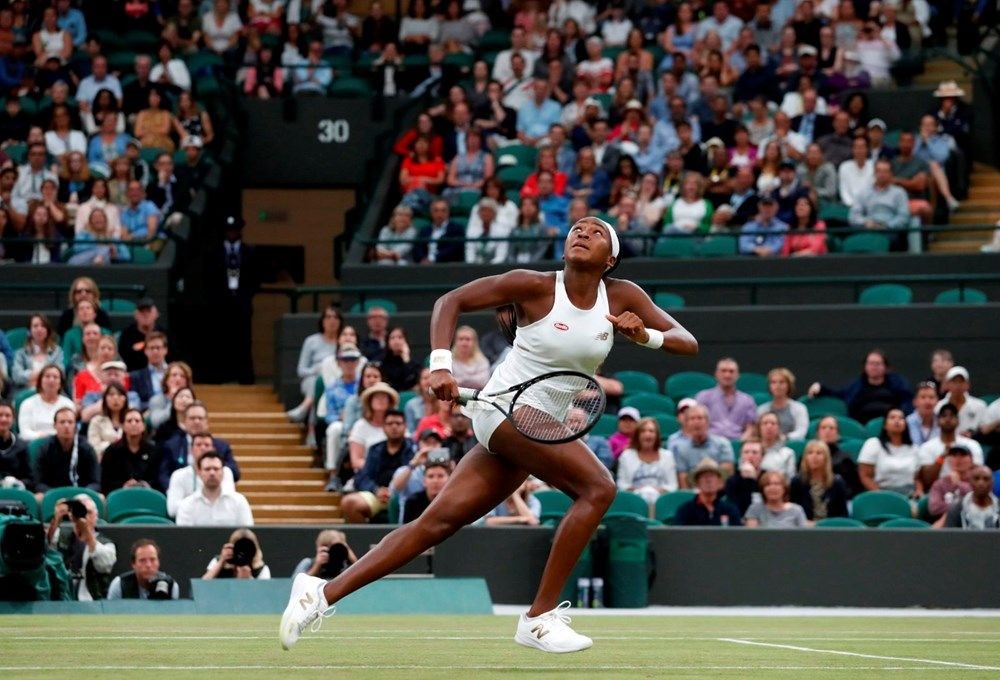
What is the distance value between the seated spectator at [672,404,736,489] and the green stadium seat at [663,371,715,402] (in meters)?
1.89

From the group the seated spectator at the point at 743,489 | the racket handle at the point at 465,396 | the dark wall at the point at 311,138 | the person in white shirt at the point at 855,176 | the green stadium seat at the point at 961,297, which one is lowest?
the seated spectator at the point at 743,489

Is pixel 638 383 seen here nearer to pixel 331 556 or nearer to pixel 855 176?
pixel 855 176

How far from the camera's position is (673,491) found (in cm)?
1438

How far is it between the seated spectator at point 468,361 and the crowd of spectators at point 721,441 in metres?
0.01

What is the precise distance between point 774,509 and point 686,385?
2.94 meters

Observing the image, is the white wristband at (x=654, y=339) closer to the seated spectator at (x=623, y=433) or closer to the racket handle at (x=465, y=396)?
the racket handle at (x=465, y=396)

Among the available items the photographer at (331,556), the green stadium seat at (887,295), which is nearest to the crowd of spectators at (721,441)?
the photographer at (331,556)

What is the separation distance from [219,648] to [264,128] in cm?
1538

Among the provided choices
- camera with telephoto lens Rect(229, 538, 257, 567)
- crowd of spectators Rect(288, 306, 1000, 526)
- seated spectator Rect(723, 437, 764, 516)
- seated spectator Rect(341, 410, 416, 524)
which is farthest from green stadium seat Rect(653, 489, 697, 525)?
camera with telephoto lens Rect(229, 538, 257, 567)

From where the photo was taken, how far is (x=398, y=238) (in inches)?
742

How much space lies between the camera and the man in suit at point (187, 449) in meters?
14.2

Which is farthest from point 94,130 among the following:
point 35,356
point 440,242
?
point 35,356

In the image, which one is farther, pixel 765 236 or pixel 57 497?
pixel 765 236

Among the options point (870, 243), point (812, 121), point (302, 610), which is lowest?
point (302, 610)
